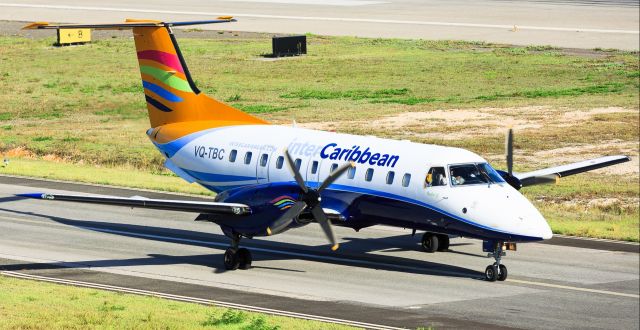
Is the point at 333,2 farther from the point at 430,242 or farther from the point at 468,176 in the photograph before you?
the point at 468,176

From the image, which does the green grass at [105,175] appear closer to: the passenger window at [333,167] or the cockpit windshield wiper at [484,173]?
the passenger window at [333,167]

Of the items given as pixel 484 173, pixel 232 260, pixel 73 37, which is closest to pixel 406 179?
pixel 484 173

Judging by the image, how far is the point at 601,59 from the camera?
104 metres

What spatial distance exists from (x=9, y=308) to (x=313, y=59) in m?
80.1

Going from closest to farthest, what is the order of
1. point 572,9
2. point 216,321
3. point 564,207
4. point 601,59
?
point 216,321
point 564,207
point 601,59
point 572,9

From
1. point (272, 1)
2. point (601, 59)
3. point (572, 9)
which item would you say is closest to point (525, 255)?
point (601, 59)

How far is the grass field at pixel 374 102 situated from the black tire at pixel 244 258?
1340 cm

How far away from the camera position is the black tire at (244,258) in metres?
36.2

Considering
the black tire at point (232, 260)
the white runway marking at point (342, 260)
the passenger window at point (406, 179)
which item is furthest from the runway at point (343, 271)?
the passenger window at point (406, 179)

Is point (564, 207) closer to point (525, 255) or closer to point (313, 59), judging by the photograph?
point (525, 255)

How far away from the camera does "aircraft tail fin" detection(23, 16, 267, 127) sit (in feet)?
138

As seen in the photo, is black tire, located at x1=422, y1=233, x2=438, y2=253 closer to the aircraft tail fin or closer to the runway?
the runway

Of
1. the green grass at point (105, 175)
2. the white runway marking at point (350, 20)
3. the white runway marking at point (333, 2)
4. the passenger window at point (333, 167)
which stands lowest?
the green grass at point (105, 175)

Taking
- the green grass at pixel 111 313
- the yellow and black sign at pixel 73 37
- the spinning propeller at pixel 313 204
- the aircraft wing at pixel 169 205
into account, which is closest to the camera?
the green grass at pixel 111 313
